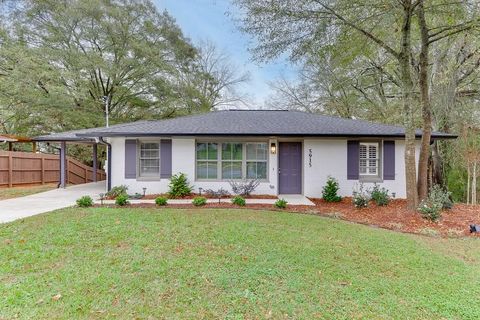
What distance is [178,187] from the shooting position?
9.13 meters

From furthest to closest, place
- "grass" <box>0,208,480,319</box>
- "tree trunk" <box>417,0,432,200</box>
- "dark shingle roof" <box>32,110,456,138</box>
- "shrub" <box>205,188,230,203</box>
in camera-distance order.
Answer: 1. "shrub" <box>205,188,230,203</box>
2. "dark shingle roof" <box>32,110,456,138</box>
3. "tree trunk" <box>417,0,432,200</box>
4. "grass" <box>0,208,480,319</box>

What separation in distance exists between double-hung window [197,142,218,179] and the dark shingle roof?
29.4 inches

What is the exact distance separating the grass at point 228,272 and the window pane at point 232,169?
4.10 meters

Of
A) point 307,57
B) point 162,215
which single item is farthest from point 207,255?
point 307,57

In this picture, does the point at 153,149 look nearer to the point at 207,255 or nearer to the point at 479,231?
the point at 207,255

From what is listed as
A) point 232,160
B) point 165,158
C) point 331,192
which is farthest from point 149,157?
point 331,192

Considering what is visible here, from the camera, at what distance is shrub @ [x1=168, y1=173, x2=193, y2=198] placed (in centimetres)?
909

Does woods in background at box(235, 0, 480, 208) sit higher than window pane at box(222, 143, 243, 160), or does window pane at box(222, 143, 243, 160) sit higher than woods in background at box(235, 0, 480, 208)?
woods in background at box(235, 0, 480, 208)

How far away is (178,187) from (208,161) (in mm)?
1517

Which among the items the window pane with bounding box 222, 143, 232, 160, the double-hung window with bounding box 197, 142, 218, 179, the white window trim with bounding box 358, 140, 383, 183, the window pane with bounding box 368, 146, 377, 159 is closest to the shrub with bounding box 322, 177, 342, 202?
the white window trim with bounding box 358, 140, 383, 183

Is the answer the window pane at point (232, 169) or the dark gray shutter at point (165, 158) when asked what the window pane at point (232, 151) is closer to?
the window pane at point (232, 169)

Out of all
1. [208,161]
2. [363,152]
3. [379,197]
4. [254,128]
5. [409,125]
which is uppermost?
[254,128]

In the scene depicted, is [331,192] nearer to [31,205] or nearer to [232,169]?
[232,169]

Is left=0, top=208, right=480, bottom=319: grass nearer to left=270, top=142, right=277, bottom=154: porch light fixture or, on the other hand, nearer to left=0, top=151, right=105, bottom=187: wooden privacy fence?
left=270, top=142, right=277, bottom=154: porch light fixture
